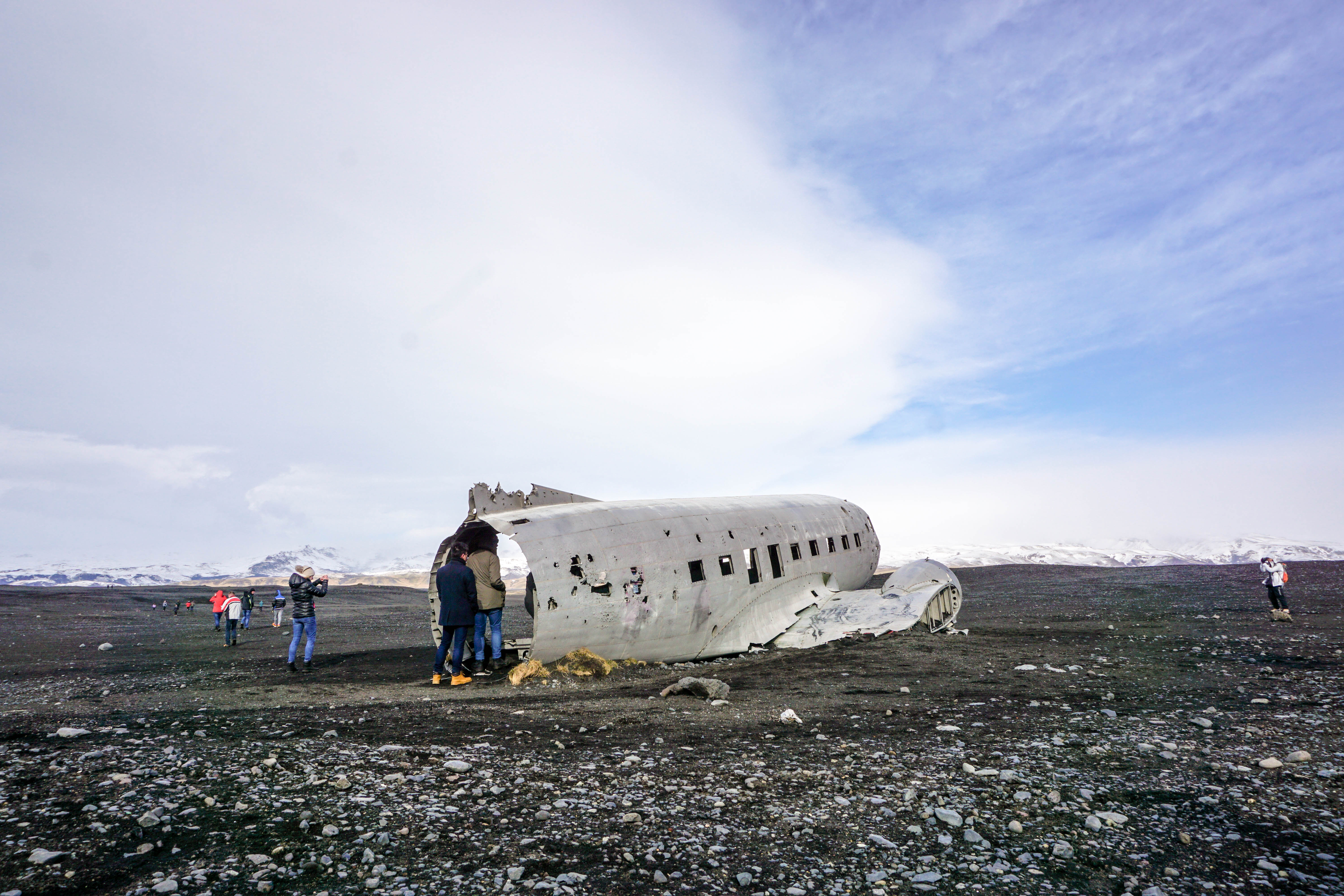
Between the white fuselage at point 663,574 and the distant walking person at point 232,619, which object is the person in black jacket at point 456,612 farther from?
the distant walking person at point 232,619

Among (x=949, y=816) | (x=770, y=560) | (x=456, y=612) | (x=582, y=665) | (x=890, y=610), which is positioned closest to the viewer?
(x=949, y=816)

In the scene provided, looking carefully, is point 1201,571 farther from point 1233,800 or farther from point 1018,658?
point 1233,800

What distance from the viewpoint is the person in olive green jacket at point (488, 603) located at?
13.1 metres

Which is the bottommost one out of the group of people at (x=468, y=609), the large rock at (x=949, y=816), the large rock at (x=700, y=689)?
the large rock at (x=700, y=689)

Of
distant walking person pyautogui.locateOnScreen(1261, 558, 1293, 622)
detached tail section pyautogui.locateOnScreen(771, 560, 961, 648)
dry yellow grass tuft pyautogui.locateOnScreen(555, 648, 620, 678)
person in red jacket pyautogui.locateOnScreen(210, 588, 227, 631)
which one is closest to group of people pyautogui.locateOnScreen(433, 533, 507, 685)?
dry yellow grass tuft pyautogui.locateOnScreen(555, 648, 620, 678)

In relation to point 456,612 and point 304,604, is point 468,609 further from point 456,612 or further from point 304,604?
point 304,604

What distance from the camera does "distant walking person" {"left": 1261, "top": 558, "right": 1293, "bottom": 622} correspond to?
18609 millimetres

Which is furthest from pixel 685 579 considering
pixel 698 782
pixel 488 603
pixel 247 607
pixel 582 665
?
pixel 247 607

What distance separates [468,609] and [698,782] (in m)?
7.23

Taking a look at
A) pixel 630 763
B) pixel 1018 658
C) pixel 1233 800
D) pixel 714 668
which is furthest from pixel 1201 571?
pixel 630 763

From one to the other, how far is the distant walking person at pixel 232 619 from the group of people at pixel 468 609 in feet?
41.9

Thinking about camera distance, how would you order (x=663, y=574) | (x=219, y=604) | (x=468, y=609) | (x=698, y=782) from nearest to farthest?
(x=698, y=782) → (x=468, y=609) → (x=663, y=574) → (x=219, y=604)

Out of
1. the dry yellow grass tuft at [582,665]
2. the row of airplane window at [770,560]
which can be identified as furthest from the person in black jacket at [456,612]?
the row of airplane window at [770,560]

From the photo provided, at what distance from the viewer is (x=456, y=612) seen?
12.1 metres
